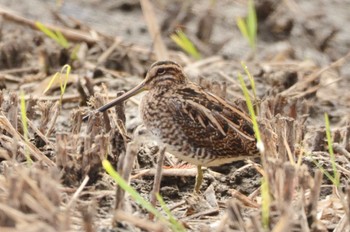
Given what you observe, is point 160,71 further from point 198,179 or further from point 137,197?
point 137,197

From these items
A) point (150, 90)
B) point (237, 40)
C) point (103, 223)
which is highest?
point (237, 40)

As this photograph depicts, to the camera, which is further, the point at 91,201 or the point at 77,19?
the point at 77,19

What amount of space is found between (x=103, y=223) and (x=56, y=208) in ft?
1.57

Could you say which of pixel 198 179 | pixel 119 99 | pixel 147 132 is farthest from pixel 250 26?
pixel 198 179

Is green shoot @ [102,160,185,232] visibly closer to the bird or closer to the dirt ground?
the dirt ground

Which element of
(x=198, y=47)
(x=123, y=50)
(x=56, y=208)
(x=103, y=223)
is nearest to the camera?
(x=56, y=208)

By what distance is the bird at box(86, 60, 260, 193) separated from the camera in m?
4.66

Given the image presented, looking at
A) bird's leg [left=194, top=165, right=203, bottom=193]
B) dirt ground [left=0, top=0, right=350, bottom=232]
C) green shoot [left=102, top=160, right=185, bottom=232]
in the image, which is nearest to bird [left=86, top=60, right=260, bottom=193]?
bird's leg [left=194, top=165, right=203, bottom=193]

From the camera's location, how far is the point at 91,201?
396cm

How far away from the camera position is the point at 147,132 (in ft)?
17.7

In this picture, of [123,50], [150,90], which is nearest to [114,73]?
[123,50]

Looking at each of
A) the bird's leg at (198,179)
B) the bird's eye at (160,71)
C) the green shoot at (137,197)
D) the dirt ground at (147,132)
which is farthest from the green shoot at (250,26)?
the green shoot at (137,197)

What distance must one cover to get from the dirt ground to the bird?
0.15m

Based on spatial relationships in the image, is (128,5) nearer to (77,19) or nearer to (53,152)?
(77,19)
